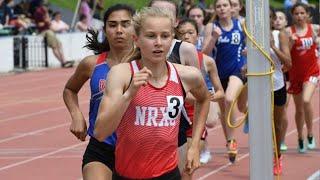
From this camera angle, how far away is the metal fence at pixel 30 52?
3000 cm

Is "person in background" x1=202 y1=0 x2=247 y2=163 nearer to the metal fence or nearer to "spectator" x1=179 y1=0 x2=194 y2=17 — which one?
"spectator" x1=179 y1=0 x2=194 y2=17

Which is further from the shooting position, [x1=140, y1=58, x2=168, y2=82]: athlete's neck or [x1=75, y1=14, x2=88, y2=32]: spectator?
[x1=75, y1=14, x2=88, y2=32]: spectator

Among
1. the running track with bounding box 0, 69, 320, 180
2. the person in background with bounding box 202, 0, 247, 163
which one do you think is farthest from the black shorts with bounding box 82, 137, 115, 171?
the person in background with bounding box 202, 0, 247, 163

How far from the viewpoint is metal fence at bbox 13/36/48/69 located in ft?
98.4

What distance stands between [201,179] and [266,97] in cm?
475

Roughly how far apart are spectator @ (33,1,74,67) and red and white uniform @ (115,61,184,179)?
2552 cm

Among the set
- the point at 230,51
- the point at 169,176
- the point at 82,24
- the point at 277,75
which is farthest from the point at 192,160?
the point at 82,24

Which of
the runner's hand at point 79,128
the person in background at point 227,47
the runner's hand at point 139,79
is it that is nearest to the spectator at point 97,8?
the person in background at point 227,47

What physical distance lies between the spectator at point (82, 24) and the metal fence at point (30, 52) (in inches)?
160

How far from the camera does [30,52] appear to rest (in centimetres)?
3111

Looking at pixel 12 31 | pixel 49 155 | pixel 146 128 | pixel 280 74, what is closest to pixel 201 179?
pixel 280 74

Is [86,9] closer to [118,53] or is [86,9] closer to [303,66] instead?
[303,66]

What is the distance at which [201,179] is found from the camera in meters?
11.4

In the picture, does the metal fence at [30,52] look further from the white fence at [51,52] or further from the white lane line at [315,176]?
the white lane line at [315,176]
